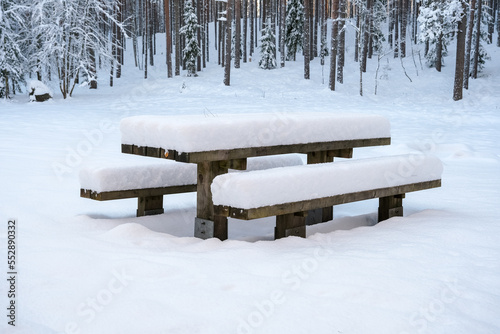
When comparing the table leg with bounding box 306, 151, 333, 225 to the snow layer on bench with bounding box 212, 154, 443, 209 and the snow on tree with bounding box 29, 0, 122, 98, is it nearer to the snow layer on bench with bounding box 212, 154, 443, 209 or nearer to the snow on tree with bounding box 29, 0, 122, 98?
the snow layer on bench with bounding box 212, 154, 443, 209

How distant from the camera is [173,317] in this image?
9.86ft

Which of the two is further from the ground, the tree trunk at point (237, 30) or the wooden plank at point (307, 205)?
the tree trunk at point (237, 30)

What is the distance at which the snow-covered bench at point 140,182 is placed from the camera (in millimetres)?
5039

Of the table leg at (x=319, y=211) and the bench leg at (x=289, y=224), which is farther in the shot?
the table leg at (x=319, y=211)

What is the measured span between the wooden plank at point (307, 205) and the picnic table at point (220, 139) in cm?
54

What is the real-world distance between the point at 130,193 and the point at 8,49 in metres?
20.8

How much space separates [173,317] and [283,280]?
879 millimetres

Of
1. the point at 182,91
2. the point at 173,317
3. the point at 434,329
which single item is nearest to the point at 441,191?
the point at 434,329

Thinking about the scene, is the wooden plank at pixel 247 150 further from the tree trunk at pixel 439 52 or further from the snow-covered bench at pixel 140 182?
the tree trunk at pixel 439 52

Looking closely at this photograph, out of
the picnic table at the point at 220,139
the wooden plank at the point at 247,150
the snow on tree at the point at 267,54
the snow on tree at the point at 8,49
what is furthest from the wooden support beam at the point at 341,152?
the snow on tree at the point at 267,54

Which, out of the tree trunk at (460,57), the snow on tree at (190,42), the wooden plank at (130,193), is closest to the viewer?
the wooden plank at (130,193)

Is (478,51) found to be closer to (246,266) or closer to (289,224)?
(289,224)

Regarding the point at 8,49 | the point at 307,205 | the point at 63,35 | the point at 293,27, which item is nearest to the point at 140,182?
the point at 307,205

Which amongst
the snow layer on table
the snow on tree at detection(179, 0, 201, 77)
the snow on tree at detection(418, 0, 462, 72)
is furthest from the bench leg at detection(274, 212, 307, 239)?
the snow on tree at detection(179, 0, 201, 77)
